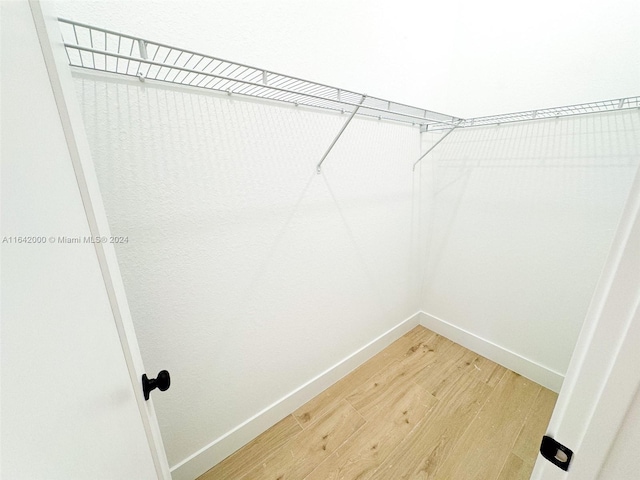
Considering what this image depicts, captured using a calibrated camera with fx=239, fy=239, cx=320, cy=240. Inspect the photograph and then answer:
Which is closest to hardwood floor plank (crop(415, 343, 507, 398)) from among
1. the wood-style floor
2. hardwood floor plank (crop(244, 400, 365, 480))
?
the wood-style floor

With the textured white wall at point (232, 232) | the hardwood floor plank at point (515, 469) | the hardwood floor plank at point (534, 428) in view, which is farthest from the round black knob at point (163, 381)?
the hardwood floor plank at point (534, 428)

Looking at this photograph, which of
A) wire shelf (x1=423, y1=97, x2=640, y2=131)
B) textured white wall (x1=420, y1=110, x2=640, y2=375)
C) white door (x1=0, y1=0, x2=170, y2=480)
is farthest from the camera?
textured white wall (x1=420, y1=110, x2=640, y2=375)

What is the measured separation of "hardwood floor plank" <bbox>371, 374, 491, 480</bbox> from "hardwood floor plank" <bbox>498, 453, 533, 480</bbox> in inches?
7.6

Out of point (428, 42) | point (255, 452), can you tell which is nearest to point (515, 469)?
point (255, 452)

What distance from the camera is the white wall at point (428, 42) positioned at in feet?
2.56

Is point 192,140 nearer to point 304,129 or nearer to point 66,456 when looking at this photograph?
point 304,129

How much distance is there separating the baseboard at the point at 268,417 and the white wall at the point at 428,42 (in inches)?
63.1

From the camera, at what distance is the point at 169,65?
1.84 feet

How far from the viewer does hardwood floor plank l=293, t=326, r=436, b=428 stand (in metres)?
1.39

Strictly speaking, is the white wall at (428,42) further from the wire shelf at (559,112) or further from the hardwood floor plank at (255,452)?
the hardwood floor plank at (255,452)

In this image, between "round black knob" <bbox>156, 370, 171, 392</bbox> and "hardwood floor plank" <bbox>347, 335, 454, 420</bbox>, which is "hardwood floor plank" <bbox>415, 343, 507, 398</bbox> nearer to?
"hardwood floor plank" <bbox>347, 335, 454, 420</bbox>

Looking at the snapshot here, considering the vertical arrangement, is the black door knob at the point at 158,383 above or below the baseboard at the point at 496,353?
above

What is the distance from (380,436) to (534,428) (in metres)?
0.83

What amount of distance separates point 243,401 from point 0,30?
137cm
